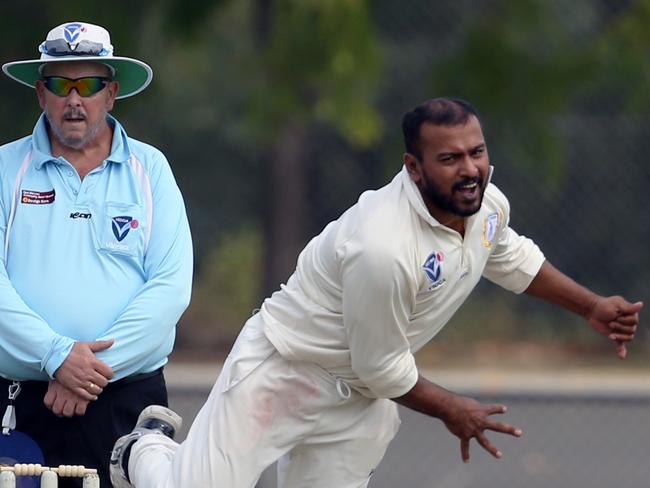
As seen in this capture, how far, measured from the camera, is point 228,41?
14.2 m

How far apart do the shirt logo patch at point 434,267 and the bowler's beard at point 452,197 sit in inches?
5.9

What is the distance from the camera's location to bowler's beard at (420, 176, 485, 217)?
462 cm

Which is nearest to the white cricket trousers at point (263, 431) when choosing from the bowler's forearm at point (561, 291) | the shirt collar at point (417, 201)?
the shirt collar at point (417, 201)

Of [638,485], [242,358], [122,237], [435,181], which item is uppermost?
[435,181]

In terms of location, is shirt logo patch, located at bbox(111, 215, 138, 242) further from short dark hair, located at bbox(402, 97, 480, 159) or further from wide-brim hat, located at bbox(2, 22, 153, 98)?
short dark hair, located at bbox(402, 97, 480, 159)

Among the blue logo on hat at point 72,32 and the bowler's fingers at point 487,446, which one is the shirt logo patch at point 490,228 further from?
the blue logo on hat at point 72,32

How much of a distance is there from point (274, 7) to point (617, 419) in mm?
4194

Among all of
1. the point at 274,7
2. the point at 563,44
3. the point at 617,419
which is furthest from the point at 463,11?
the point at 617,419

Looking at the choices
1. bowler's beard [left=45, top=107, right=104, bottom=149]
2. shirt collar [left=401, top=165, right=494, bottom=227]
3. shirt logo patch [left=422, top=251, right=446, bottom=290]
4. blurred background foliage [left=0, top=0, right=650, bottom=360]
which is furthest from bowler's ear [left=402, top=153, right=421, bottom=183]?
blurred background foliage [left=0, top=0, right=650, bottom=360]

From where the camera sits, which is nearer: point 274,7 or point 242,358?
point 242,358

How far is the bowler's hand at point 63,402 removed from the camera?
483 cm

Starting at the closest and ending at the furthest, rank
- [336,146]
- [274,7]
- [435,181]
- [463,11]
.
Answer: [435,181]
[274,7]
[463,11]
[336,146]

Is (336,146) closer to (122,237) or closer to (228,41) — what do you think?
(228,41)

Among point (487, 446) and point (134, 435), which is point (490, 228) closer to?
point (487, 446)
